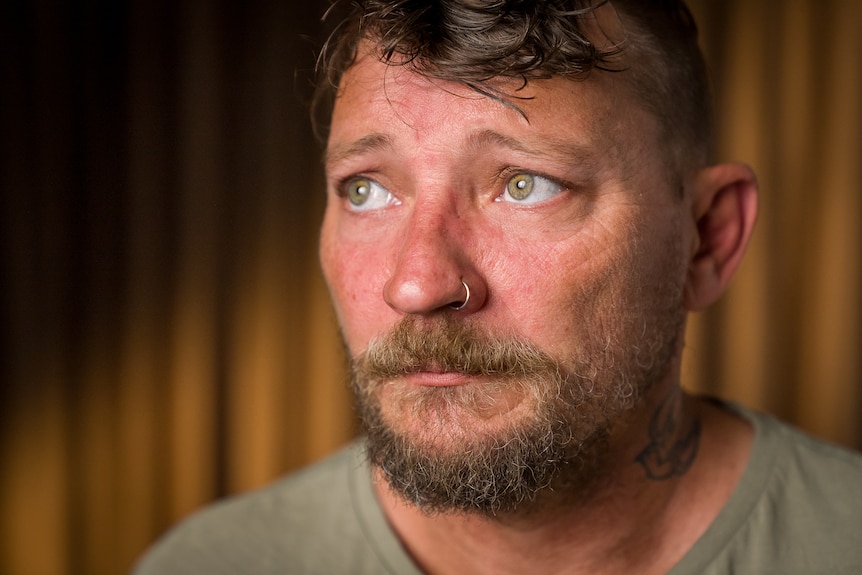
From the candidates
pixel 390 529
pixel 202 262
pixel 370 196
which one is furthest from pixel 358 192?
pixel 202 262

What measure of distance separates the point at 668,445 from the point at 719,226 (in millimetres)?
344

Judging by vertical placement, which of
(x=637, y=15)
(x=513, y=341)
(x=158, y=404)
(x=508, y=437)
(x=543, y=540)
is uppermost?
(x=637, y=15)

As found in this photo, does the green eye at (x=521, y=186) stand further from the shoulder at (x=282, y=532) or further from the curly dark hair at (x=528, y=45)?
the shoulder at (x=282, y=532)

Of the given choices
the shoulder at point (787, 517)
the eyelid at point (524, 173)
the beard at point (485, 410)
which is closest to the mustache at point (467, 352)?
the beard at point (485, 410)

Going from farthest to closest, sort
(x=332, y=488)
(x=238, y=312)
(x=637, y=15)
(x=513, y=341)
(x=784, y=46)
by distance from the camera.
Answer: (x=238, y=312)
(x=784, y=46)
(x=332, y=488)
(x=637, y=15)
(x=513, y=341)

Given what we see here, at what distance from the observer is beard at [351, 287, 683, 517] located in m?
1.10

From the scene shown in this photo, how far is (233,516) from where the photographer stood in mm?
1541

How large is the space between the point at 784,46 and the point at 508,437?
144 cm

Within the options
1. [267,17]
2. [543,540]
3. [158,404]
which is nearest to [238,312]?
[158,404]

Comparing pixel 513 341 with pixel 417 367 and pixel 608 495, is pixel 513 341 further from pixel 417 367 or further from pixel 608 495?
pixel 608 495

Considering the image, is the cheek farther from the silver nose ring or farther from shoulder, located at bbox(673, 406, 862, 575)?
shoulder, located at bbox(673, 406, 862, 575)

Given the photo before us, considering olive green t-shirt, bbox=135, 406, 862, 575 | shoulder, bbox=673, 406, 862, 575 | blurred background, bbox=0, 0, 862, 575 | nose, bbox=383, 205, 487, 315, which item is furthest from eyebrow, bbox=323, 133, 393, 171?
blurred background, bbox=0, 0, 862, 575

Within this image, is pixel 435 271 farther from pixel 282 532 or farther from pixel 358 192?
pixel 282 532

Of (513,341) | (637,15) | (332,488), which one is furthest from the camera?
(332,488)
